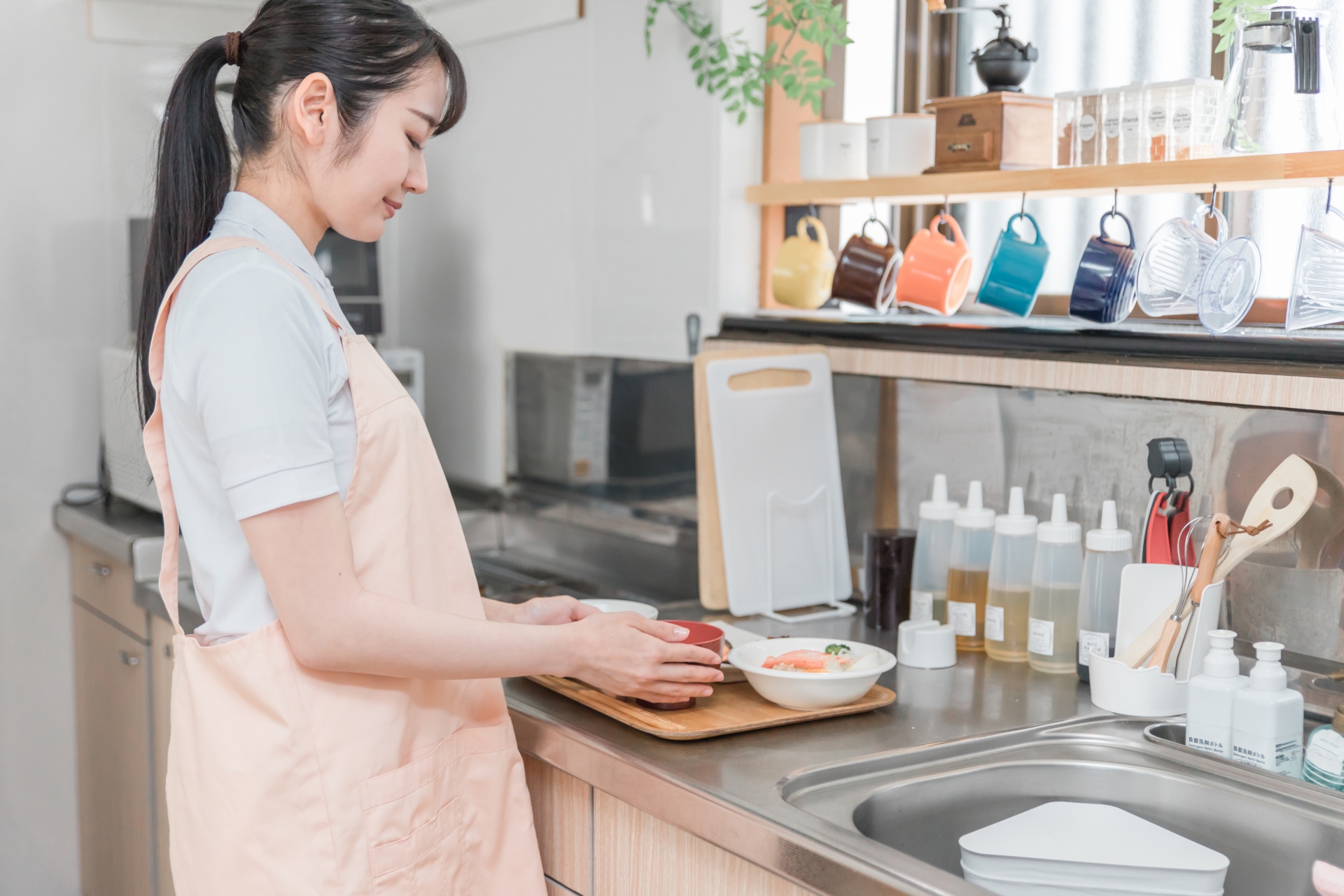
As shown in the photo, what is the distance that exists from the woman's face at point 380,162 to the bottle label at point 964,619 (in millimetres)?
893

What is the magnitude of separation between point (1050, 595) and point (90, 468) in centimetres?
200

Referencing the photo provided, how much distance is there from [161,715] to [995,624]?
4.92 feet

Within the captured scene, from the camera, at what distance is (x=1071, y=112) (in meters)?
1.61

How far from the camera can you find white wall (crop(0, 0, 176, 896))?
8.32 ft

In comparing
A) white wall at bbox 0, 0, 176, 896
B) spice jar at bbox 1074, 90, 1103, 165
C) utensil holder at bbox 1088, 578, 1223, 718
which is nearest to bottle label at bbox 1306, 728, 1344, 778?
utensil holder at bbox 1088, 578, 1223, 718

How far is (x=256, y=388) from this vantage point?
0.97 metres

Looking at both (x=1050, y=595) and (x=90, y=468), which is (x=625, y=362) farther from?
(x=90, y=468)

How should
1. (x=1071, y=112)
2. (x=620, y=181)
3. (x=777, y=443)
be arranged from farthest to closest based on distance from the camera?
(x=620, y=181)
(x=777, y=443)
(x=1071, y=112)

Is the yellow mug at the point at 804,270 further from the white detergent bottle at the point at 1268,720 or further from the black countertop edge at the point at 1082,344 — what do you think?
the white detergent bottle at the point at 1268,720

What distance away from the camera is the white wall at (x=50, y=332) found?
8.32 feet

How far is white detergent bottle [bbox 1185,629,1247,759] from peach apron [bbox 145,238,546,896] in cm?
71

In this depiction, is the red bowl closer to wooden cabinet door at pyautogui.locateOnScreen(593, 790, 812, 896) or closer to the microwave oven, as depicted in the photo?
wooden cabinet door at pyautogui.locateOnScreen(593, 790, 812, 896)

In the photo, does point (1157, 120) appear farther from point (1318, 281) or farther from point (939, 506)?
point (939, 506)

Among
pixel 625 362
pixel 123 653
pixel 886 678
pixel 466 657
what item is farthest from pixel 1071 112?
pixel 123 653
